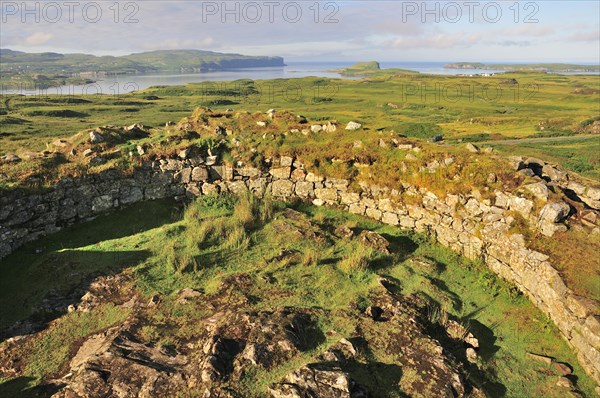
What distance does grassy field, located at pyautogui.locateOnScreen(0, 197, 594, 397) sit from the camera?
8.30 m

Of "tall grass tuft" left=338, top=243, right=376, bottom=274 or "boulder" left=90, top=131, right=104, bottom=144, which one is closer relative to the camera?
"tall grass tuft" left=338, top=243, right=376, bottom=274

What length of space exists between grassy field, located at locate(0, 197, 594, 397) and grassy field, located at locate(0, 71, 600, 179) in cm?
734

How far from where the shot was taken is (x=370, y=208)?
1494 centimetres

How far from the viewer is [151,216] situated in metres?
14.4

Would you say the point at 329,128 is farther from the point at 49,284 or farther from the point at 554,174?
the point at 49,284

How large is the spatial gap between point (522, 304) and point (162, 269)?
1023 cm

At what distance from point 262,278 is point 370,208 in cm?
607

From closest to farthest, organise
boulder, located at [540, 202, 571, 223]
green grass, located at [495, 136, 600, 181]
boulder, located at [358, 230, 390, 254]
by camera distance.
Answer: boulder, located at [540, 202, 571, 223], boulder, located at [358, 230, 390, 254], green grass, located at [495, 136, 600, 181]

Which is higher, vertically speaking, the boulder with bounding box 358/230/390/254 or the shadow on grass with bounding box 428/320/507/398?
the boulder with bounding box 358/230/390/254

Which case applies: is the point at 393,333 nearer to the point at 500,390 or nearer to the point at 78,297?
the point at 500,390

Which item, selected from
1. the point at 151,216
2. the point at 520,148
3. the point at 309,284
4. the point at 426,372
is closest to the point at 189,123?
the point at 151,216

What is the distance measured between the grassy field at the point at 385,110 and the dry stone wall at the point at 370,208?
411cm

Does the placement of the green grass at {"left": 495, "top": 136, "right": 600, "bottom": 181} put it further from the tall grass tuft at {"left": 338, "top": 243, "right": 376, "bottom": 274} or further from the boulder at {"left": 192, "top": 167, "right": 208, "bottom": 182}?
the boulder at {"left": 192, "top": 167, "right": 208, "bottom": 182}

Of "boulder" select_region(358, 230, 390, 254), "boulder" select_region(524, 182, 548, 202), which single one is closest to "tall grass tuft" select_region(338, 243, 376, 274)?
"boulder" select_region(358, 230, 390, 254)
